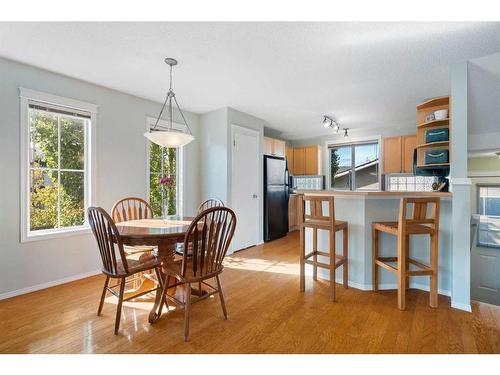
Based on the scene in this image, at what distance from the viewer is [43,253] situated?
264cm

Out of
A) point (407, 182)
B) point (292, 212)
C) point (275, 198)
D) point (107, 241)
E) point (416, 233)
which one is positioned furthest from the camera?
point (292, 212)

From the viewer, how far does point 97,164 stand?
3.06 m

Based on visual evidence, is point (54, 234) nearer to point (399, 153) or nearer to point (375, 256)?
point (375, 256)

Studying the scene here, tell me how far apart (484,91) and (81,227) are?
4.88m

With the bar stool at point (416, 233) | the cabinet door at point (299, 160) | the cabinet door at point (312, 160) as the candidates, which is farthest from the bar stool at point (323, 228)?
the cabinet door at point (299, 160)

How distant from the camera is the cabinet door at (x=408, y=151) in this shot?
4633 millimetres

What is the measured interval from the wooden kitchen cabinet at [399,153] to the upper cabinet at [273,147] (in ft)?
6.75

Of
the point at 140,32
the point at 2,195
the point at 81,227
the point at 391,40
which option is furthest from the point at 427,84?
the point at 2,195

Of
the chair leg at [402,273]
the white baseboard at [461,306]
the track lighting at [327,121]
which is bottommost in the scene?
the white baseboard at [461,306]

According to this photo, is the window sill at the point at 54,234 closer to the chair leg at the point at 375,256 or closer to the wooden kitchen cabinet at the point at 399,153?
the chair leg at the point at 375,256

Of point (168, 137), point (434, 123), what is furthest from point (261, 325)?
point (434, 123)

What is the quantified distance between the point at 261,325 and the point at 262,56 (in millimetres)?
2332

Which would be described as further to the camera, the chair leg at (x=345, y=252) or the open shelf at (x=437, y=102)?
the open shelf at (x=437, y=102)
